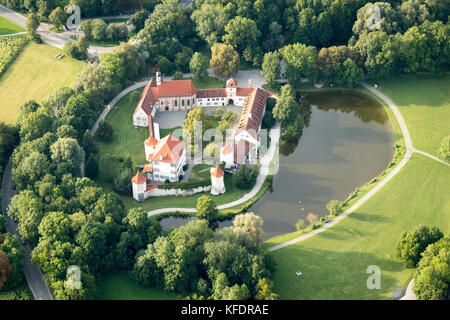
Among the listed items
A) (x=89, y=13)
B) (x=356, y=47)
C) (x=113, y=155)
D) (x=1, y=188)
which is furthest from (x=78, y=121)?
(x=356, y=47)

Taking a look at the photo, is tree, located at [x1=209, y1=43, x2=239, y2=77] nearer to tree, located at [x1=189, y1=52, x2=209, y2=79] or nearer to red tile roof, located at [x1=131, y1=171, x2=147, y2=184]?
tree, located at [x1=189, y1=52, x2=209, y2=79]

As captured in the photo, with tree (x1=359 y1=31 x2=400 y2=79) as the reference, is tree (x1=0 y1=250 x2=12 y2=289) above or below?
below

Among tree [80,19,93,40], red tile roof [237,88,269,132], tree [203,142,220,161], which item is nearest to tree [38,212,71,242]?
tree [203,142,220,161]

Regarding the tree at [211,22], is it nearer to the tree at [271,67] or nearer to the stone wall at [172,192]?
the tree at [271,67]

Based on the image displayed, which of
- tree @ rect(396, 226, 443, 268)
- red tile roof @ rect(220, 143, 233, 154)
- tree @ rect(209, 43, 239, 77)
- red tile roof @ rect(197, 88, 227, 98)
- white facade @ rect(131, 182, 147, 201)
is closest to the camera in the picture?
tree @ rect(396, 226, 443, 268)

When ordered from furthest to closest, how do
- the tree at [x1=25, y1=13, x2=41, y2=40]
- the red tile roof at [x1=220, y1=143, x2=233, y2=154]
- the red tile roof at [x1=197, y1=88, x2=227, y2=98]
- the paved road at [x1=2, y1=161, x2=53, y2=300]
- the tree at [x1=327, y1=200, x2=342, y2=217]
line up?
the tree at [x1=25, y1=13, x2=41, y2=40] < the red tile roof at [x1=197, y1=88, x2=227, y2=98] < the red tile roof at [x1=220, y1=143, x2=233, y2=154] < the tree at [x1=327, y1=200, x2=342, y2=217] < the paved road at [x1=2, y1=161, x2=53, y2=300]

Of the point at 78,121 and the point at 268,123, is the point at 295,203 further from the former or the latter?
the point at 78,121
